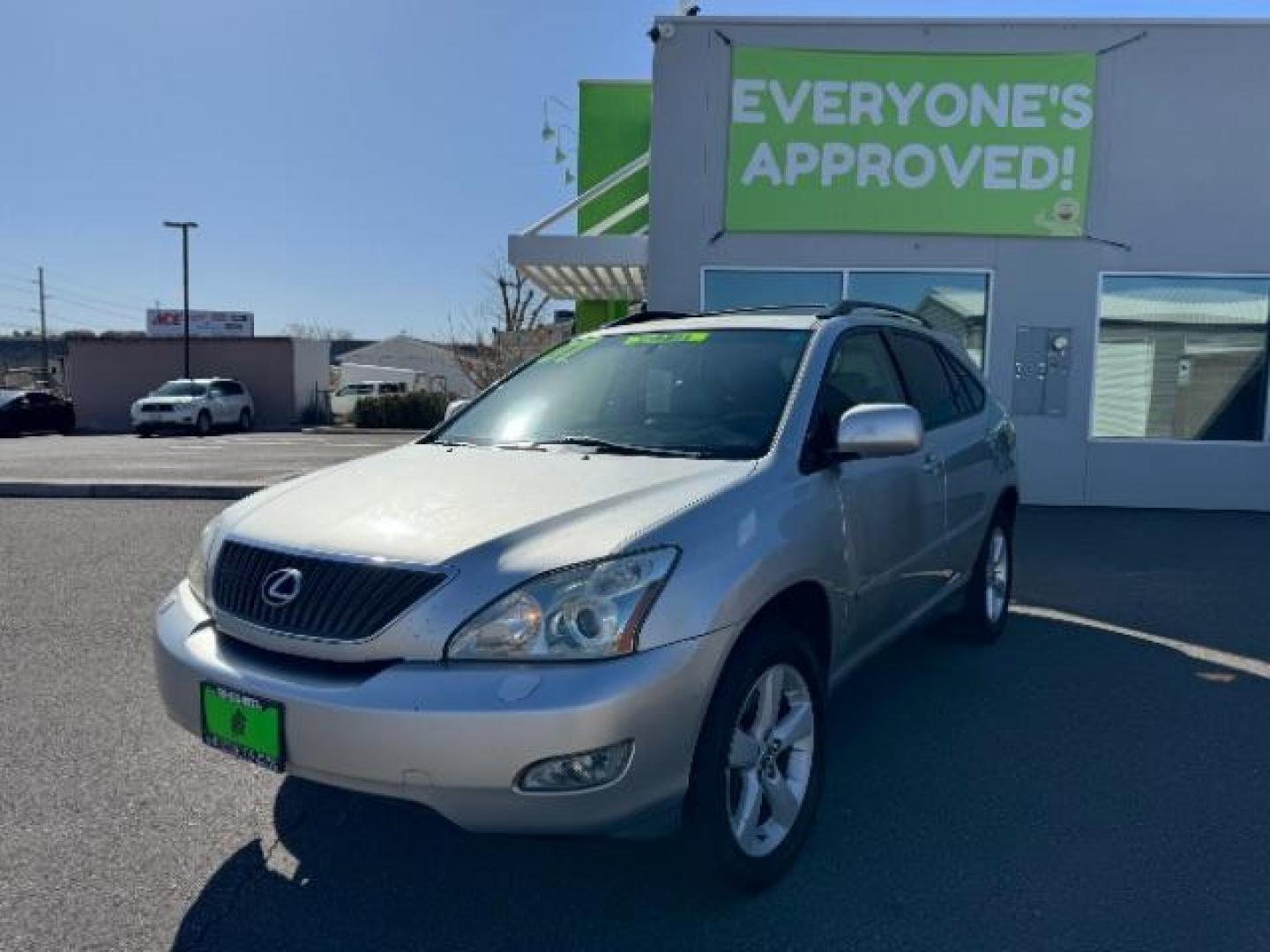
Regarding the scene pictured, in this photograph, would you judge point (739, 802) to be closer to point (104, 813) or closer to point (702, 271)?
point (104, 813)

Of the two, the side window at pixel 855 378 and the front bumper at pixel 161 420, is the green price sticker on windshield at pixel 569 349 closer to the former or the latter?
the side window at pixel 855 378

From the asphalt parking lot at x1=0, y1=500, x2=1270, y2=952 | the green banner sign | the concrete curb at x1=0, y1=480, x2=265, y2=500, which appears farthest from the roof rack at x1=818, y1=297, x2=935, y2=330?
the concrete curb at x1=0, y1=480, x2=265, y2=500

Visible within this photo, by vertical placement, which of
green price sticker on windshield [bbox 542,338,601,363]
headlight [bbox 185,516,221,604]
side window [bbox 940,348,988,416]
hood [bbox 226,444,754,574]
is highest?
green price sticker on windshield [bbox 542,338,601,363]

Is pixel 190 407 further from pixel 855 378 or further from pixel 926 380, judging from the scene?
pixel 855 378

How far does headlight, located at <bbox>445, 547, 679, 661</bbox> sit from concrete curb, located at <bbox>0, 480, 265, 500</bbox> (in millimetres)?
8590

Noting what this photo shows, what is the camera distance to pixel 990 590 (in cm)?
495

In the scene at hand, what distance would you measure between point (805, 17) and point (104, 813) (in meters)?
9.39

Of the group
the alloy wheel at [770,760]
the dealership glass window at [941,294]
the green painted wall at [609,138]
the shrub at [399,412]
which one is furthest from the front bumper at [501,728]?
the shrub at [399,412]

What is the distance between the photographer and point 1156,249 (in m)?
9.52

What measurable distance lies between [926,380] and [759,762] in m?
2.33

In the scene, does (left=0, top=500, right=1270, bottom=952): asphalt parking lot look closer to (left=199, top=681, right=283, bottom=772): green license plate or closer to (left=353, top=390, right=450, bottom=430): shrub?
(left=199, top=681, right=283, bottom=772): green license plate

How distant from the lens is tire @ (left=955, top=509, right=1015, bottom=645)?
4.81 m

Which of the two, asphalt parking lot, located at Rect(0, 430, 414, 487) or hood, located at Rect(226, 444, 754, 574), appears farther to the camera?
asphalt parking lot, located at Rect(0, 430, 414, 487)

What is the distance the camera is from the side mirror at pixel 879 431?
2.93 meters
